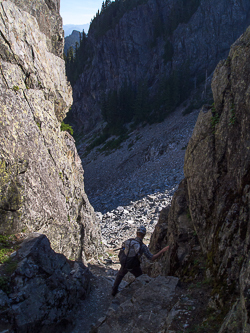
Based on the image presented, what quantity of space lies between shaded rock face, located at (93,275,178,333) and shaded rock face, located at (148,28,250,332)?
1151 mm

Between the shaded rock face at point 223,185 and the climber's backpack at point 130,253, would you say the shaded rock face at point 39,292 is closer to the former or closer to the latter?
the climber's backpack at point 130,253

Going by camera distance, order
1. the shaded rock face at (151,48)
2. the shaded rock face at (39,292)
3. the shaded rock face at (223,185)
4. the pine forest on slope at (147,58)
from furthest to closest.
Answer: the shaded rock face at (151,48), the pine forest on slope at (147,58), the shaded rock face at (39,292), the shaded rock face at (223,185)

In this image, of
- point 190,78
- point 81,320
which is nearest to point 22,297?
point 81,320

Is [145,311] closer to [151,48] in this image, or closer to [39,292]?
[39,292]

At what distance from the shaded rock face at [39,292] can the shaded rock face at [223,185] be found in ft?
10.4

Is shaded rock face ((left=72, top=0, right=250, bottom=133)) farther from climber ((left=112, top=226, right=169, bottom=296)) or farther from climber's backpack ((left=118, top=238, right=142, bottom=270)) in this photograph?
climber's backpack ((left=118, top=238, right=142, bottom=270))

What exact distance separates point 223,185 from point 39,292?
5.55 meters

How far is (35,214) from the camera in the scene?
8.97m

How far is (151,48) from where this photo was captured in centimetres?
6806

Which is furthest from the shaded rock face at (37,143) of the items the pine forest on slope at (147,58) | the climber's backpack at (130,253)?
the pine forest on slope at (147,58)

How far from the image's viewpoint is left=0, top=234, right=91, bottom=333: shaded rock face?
570 centimetres

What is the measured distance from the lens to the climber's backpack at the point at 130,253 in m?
6.92

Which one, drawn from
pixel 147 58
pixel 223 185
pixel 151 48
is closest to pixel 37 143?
pixel 223 185

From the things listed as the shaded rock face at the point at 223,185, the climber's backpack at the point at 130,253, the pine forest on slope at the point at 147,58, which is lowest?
the climber's backpack at the point at 130,253
